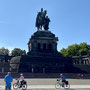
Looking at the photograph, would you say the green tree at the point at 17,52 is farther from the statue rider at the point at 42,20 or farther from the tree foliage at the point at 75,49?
the statue rider at the point at 42,20

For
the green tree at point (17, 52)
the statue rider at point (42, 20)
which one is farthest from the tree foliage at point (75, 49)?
the statue rider at point (42, 20)

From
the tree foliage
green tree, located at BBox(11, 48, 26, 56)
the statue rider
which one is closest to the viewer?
the statue rider

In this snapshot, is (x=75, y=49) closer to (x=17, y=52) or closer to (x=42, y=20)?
(x=17, y=52)

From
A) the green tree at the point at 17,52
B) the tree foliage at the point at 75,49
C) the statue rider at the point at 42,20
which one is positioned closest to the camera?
the statue rider at the point at 42,20

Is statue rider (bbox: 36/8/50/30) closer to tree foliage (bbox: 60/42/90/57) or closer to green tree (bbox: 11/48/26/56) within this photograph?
tree foliage (bbox: 60/42/90/57)

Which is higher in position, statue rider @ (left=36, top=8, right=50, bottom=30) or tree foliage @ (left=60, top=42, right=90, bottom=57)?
statue rider @ (left=36, top=8, right=50, bottom=30)

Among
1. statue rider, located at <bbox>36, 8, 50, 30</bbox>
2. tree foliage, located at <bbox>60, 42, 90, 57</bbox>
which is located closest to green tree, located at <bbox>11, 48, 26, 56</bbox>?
tree foliage, located at <bbox>60, 42, 90, 57</bbox>

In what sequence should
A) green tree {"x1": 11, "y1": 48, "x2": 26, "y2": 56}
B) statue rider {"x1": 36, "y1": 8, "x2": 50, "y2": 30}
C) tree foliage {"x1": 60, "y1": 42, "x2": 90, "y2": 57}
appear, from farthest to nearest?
green tree {"x1": 11, "y1": 48, "x2": 26, "y2": 56}
tree foliage {"x1": 60, "y1": 42, "x2": 90, "y2": 57}
statue rider {"x1": 36, "y1": 8, "x2": 50, "y2": 30}

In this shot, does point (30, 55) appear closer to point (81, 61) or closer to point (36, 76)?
point (36, 76)

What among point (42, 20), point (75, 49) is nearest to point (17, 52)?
point (75, 49)

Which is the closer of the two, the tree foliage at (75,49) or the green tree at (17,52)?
the tree foliage at (75,49)

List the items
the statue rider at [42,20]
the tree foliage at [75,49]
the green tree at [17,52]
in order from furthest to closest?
1. the green tree at [17,52]
2. the tree foliage at [75,49]
3. the statue rider at [42,20]

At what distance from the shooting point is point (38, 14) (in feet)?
154

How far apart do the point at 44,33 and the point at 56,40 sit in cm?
335
